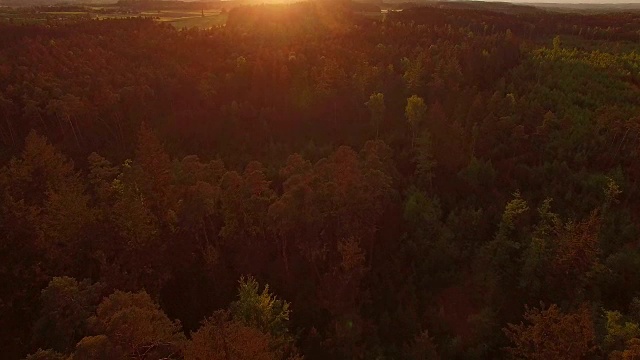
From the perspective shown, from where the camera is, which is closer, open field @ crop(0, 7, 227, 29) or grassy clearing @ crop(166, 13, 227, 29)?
open field @ crop(0, 7, 227, 29)

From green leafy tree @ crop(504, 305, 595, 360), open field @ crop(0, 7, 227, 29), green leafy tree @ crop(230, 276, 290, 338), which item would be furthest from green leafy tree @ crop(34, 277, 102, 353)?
open field @ crop(0, 7, 227, 29)

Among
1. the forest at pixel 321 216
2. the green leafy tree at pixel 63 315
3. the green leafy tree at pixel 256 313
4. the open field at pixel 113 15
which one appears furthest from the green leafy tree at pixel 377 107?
the open field at pixel 113 15

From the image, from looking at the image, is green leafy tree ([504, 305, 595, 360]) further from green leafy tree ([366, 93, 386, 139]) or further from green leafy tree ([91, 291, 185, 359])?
green leafy tree ([366, 93, 386, 139])

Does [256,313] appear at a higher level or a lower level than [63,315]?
lower

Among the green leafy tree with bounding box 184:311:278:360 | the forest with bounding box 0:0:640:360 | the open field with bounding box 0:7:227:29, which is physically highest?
the open field with bounding box 0:7:227:29

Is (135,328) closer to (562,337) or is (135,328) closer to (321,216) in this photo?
(321,216)

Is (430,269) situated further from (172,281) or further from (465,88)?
(465,88)

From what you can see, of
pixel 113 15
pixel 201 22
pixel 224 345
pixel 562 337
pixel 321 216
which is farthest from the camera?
pixel 201 22

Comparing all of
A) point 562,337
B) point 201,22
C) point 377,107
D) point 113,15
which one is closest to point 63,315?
point 562,337

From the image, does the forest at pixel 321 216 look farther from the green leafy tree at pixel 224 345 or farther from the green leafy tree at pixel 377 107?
the green leafy tree at pixel 377 107

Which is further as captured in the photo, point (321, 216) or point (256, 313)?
point (321, 216)

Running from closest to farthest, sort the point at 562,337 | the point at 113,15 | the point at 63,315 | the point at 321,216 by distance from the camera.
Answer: the point at 562,337 < the point at 63,315 < the point at 321,216 < the point at 113,15
